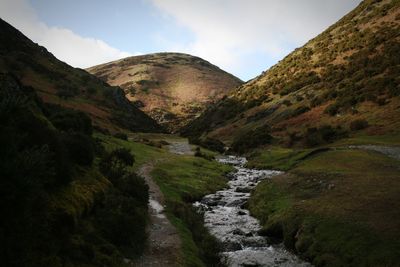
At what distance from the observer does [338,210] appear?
26.0 m

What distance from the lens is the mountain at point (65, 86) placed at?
104250 millimetres

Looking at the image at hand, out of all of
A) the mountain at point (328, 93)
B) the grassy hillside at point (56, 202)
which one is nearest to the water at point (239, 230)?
the grassy hillside at point (56, 202)

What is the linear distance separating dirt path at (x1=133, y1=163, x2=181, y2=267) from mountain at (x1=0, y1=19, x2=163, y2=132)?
2753 inches

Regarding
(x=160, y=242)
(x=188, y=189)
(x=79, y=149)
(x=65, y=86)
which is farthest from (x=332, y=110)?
(x=65, y=86)

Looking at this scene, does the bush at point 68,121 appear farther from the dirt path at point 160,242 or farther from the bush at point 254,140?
the bush at point 254,140

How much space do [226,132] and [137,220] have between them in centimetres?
8427

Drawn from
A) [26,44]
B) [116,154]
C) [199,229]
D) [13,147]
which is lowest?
[199,229]

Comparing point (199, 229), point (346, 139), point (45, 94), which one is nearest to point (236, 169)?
point (346, 139)

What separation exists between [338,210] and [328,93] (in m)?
62.9

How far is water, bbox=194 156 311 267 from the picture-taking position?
23350 mm

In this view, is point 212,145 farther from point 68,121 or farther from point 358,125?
point 68,121

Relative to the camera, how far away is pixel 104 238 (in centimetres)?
1964

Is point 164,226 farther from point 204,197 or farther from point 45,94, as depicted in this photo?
point 45,94

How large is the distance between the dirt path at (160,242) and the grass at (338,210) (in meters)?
7.44
